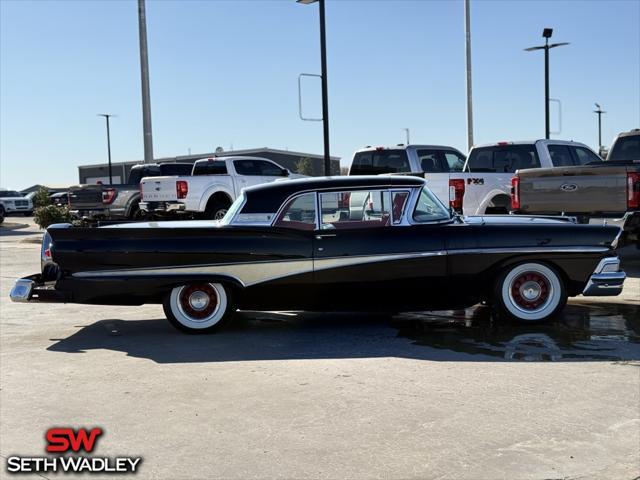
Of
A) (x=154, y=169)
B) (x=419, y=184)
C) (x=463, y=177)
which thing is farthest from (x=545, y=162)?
(x=154, y=169)

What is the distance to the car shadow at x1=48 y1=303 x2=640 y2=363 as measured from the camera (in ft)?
20.8

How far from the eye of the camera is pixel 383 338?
22.9 feet

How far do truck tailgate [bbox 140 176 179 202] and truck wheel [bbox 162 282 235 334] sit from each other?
10.6 meters

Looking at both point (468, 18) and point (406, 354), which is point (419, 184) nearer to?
point (406, 354)

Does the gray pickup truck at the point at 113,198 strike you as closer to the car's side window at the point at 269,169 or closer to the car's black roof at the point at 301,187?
the car's side window at the point at 269,169

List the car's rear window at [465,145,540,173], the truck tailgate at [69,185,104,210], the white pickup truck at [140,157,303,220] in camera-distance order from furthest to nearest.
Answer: the truck tailgate at [69,185,104,210]
the white pickup truck at [140,157,303,220]
the car's rear window at [465,145,540,173]

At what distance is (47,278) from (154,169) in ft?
52.9

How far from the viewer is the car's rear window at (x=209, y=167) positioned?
725 inches

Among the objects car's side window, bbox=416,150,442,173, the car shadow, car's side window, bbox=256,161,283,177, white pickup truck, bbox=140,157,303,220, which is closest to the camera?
the car shadow

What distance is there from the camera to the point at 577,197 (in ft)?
33.9

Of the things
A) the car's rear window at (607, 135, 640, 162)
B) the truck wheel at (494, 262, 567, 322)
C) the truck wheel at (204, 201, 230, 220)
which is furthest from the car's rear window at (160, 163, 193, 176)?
the truck wheel at (494, 262, 567, 322)

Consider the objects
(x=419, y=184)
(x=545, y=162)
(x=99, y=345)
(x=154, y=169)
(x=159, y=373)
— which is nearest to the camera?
(x=159, y=373)

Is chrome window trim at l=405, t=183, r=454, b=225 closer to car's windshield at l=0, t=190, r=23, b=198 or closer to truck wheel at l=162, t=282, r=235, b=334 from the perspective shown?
truck wheel at l=162, t=282, r=235, b=334

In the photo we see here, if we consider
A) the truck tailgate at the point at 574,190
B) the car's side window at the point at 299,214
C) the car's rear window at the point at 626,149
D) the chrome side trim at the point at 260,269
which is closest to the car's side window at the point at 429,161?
the car's rear window at the point at 626,149
